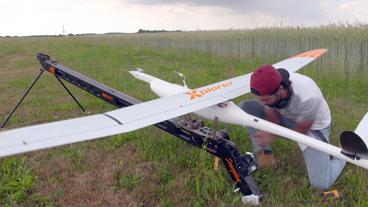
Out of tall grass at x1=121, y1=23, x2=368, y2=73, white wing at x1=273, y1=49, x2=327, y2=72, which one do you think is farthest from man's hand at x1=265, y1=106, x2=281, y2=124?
tall grass at x1=121, y1=23, x2=368, y2=73

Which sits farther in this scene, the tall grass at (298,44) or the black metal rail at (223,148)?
the tall grass at (298,44)

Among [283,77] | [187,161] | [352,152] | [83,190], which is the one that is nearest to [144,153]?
[187,161]

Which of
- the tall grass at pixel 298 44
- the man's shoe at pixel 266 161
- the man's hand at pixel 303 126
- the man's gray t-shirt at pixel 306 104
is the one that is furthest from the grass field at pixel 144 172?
the tall grass at pixel 298 44

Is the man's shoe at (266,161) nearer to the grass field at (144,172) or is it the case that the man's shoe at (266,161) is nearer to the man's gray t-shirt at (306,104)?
the grass field at (144,172)

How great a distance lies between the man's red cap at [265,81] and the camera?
3154 mm

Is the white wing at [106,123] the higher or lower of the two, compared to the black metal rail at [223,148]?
higher

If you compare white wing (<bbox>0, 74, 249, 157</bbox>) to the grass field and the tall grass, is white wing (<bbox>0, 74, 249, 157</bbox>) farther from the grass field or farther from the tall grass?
the tall grass

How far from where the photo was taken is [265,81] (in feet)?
10.3

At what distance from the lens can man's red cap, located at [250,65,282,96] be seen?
10.3ft

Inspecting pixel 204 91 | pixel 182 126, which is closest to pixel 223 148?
pixel 182 126

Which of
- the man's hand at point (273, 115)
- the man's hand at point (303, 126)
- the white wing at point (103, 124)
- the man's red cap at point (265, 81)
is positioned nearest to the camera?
the white wing at point (103, 124)

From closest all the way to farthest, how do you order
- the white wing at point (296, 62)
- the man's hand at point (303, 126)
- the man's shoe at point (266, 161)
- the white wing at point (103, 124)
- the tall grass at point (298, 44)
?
the white wing at point (103, 124)
the man's hand at point (303, 126)
the man's shoe at point (266, 161)
the white wing at point (296, 62)
the tall grass at point (298, 44)

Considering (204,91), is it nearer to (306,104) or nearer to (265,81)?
(265,81)

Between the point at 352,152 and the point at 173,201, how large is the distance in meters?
1.70
